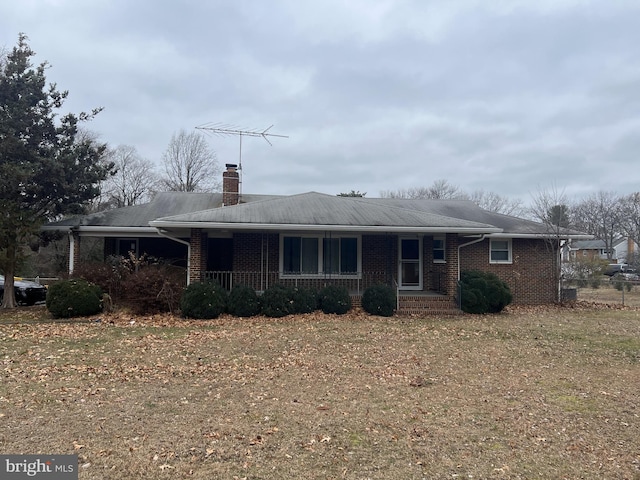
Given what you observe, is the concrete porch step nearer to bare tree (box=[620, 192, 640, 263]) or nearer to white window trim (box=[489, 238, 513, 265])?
white window trim (box=[489, 238, 513, 265])

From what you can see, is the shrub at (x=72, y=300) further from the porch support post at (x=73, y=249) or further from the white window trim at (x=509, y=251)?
the white window trim at (x=509, y=251)

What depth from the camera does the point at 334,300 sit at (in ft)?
40.0

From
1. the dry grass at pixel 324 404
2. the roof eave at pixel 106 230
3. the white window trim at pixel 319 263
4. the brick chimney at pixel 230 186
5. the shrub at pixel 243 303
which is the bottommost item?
the dry grass at pixel 324 404

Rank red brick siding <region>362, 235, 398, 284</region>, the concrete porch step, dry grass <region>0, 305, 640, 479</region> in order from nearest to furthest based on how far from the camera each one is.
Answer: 1. dry grass <region>0, 305, 640, 479</region>
2. the concrete porch step
3. red brick siding <region>362, 235, 398, 284</region>

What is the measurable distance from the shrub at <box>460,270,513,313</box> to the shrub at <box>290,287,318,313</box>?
452 centimetres

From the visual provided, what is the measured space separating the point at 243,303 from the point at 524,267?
10.4 metres

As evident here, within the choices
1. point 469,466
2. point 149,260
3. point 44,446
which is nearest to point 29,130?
point 149,260

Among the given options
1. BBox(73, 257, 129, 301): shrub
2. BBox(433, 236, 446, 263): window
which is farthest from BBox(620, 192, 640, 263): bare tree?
BBox(73, 257, 129, 301): shrub

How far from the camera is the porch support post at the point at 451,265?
13203 mm

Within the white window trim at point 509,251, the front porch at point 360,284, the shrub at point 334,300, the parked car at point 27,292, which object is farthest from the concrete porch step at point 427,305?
the parked car at point 27,292

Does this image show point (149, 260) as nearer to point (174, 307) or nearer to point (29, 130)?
point (174, 307)

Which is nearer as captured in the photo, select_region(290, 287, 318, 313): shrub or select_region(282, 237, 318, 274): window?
select_region(290, 287, 318, 313): shrub

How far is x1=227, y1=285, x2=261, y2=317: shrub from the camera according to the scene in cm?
1171

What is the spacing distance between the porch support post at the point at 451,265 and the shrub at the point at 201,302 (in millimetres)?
6925
